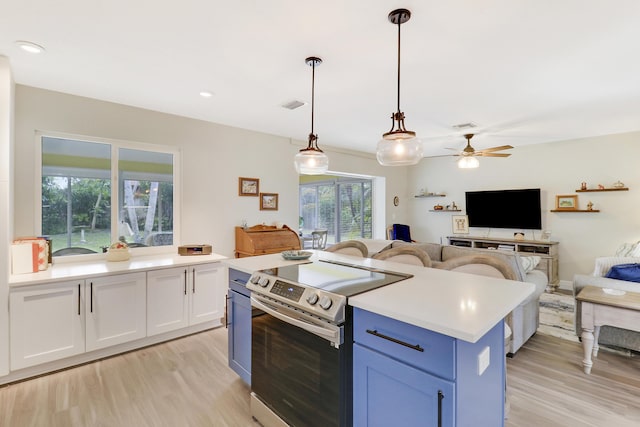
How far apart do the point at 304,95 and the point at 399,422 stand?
2837 mm

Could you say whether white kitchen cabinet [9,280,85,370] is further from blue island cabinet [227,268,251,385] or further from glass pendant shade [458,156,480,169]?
glass pendant shade [458,156,480,169]

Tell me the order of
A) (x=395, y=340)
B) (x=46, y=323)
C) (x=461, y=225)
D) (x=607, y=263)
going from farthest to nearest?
1. (x=461, y=225)
2. (x=607, y=263)
3. (x=46, y=323)
4. (x=395, y=340)

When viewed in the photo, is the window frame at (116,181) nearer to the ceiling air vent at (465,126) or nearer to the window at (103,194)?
the window at (103,194)

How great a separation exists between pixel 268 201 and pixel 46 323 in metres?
2.85

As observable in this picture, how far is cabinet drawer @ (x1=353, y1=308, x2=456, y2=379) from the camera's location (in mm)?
1150

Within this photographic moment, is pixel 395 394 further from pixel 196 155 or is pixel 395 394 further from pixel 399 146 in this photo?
pixel 196 155

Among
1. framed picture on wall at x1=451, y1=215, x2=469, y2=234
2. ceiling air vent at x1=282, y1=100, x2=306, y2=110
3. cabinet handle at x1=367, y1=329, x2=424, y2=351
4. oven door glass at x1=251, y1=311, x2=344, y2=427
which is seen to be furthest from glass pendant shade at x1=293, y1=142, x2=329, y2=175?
framed picture on wall at x1=451, y1=215, x2=469, y2=234

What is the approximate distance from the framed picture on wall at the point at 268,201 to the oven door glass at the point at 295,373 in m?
2.77

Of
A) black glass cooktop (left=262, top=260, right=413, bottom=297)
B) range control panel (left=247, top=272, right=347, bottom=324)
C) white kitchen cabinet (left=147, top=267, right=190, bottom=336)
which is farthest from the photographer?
white kitchen cabinet (left=147, top=267, right=190, bottom=336)

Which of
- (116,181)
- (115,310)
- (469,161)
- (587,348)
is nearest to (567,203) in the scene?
(469,161)

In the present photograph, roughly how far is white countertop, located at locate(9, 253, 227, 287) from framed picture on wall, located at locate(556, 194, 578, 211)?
556 centimetres

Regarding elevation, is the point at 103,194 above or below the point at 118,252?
above

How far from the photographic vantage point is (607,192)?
191 inches

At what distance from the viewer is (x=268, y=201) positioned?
4.70m
